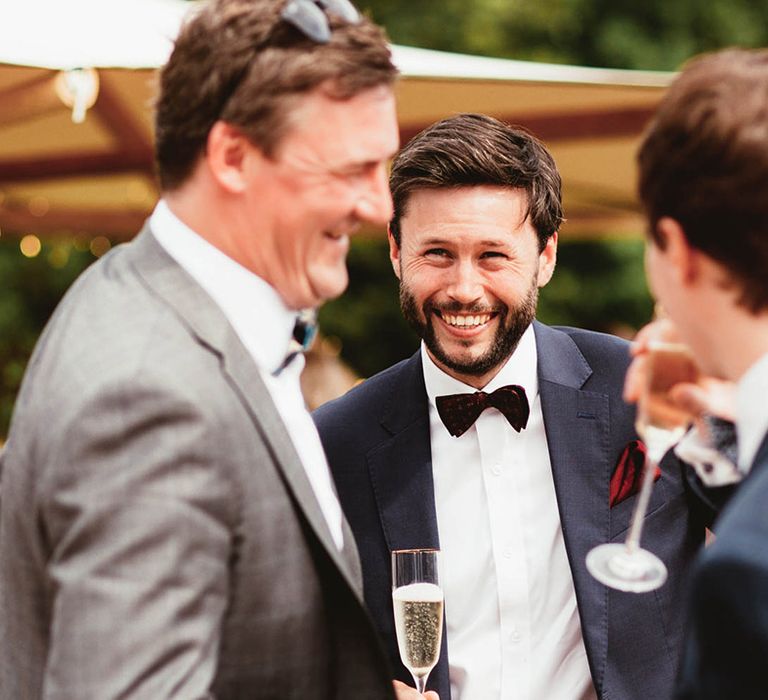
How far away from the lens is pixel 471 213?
2.82 metres

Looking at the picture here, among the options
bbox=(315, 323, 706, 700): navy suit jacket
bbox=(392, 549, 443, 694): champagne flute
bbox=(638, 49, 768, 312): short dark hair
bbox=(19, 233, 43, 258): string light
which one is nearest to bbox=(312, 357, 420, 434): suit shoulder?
bbox=(315, 323, 706, 700): navy suit jacket

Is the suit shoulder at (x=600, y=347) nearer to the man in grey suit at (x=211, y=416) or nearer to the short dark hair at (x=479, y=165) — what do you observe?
the short dark hair at (x=479, y=165)

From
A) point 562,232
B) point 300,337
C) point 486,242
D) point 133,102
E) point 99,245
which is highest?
point 300,337

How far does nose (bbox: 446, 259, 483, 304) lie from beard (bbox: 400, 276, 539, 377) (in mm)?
20

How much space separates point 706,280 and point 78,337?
0.91 metres

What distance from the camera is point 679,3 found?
1334 cm

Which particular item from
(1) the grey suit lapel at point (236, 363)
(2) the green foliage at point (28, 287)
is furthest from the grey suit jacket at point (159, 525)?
Result: (2) the green foliage at point (28, 287)

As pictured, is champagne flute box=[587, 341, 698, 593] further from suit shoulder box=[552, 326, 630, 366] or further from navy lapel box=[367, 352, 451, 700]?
suit shoulder box=[552, 326, 630, 366]

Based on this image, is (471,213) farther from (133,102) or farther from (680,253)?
(133,102)

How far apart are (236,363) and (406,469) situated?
110cm

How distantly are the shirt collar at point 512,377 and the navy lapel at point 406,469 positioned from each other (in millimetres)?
35

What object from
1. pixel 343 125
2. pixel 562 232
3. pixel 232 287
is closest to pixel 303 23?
pixel 343 125

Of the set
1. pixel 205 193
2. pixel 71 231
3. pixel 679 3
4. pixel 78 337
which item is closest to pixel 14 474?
pixel 78 337

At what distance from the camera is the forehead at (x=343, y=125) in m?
1.76
